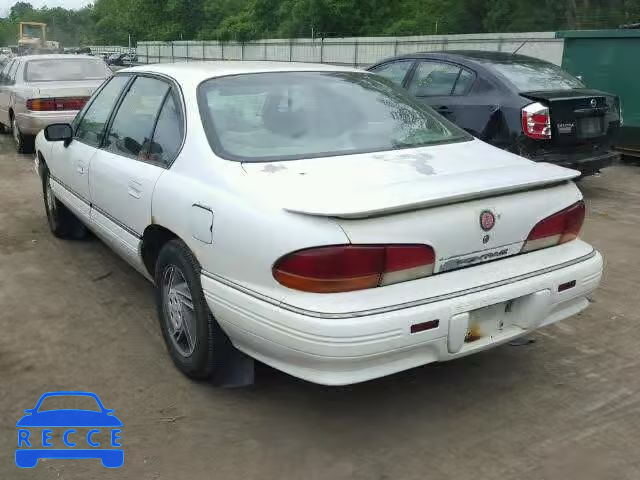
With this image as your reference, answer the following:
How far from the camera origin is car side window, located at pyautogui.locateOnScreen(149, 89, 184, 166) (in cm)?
339

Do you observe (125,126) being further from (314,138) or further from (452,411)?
(452,411)

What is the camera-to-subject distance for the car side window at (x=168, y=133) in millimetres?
3393

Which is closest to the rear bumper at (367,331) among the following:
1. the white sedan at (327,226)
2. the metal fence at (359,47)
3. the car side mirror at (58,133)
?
the white sedan at (327,226)

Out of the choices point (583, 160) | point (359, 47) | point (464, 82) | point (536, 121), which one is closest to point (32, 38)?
point (359, 47)

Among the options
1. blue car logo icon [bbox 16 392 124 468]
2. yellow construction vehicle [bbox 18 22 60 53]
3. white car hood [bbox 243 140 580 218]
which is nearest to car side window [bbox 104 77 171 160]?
white car hood [bbox 243 140 580 218]

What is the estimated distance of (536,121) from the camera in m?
6.54

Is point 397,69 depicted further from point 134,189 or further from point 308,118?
point 134,189

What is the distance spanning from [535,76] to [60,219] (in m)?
5.06

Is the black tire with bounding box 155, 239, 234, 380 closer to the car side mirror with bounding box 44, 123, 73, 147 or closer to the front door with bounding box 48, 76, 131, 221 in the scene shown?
the front door with bounding box 48, 76, 131, 221

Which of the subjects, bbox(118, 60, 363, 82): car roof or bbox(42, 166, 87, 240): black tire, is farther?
bbox(42, 166, 87, 240): black tire

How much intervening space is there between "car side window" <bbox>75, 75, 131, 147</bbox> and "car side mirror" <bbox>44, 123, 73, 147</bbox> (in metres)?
0.09

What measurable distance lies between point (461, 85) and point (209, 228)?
5.10 m

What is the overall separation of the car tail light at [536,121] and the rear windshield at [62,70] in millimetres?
6893

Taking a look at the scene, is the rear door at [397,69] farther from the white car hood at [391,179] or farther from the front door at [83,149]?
the white car hood at [391,179]
